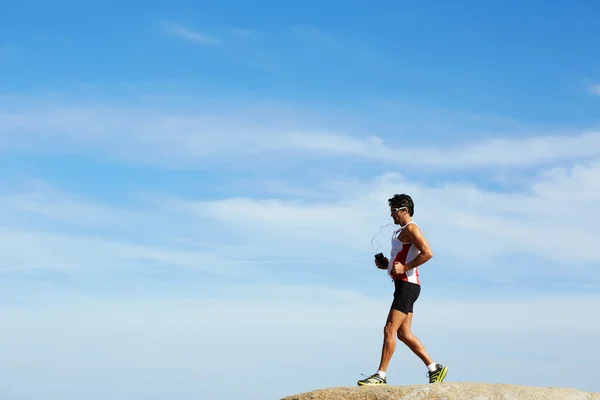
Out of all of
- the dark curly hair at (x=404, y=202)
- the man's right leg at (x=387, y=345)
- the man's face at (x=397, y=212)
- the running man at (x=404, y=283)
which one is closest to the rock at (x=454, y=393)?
the man's right leg at (x=387, y=345)

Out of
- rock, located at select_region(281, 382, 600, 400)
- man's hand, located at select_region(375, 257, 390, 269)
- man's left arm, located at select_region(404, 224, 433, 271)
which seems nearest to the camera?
rock, located at select_region(281, 382, 600, 400)

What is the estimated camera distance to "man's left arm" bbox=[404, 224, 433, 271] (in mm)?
12789

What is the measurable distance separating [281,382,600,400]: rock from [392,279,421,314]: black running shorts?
1.26m

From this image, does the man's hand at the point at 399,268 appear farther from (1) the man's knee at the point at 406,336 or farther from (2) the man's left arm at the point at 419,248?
(1) the man's knee at the point at 406,336

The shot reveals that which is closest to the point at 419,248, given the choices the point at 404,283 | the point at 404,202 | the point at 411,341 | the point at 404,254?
the point at 404,254

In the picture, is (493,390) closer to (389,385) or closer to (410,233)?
(389,385)

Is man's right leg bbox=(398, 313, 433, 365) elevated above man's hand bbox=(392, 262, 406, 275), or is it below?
below

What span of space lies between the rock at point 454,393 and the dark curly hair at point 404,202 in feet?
9.27

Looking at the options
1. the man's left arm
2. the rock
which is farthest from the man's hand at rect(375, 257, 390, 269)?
the rock

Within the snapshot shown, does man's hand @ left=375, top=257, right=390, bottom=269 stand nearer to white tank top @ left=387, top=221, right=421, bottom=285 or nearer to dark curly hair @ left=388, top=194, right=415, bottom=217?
white tank top @ left=387, top=221, right=421, bottom=285

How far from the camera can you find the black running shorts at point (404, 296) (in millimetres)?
12938

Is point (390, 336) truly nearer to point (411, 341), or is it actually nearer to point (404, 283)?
point (411, 341)

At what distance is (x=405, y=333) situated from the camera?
13.0 metres

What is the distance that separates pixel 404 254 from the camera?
13.1 m
